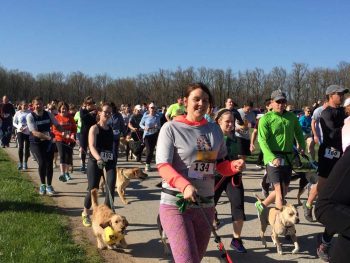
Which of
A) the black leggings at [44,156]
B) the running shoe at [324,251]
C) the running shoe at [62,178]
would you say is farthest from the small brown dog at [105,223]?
the running shoe at [62,178]

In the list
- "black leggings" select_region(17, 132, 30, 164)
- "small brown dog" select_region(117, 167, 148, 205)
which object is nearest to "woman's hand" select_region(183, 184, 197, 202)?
"small brown dog" select_region(117, 167, 148, 205)

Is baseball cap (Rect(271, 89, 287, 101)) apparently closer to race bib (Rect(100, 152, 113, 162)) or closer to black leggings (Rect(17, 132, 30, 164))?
race bib (Rect(100, 152, 113, 162))

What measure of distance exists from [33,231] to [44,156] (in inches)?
112

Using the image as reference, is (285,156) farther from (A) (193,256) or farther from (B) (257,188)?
(B) (257,188)

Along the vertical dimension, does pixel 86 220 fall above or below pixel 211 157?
below

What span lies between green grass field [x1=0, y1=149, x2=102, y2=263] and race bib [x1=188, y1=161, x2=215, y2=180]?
8.32 ft

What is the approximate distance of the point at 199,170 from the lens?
10.1 feet

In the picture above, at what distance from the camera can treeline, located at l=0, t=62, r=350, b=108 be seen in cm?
6366

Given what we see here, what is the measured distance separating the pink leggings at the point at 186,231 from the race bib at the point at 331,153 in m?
2.61

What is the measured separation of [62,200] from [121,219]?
3.49m

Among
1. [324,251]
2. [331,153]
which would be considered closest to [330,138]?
[331,153]

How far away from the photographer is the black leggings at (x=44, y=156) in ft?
27.6

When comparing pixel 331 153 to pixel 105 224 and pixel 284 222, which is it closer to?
pixel 284 222

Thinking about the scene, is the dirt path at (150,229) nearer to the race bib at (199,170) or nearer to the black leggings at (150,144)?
the black leggings at (150,144)
